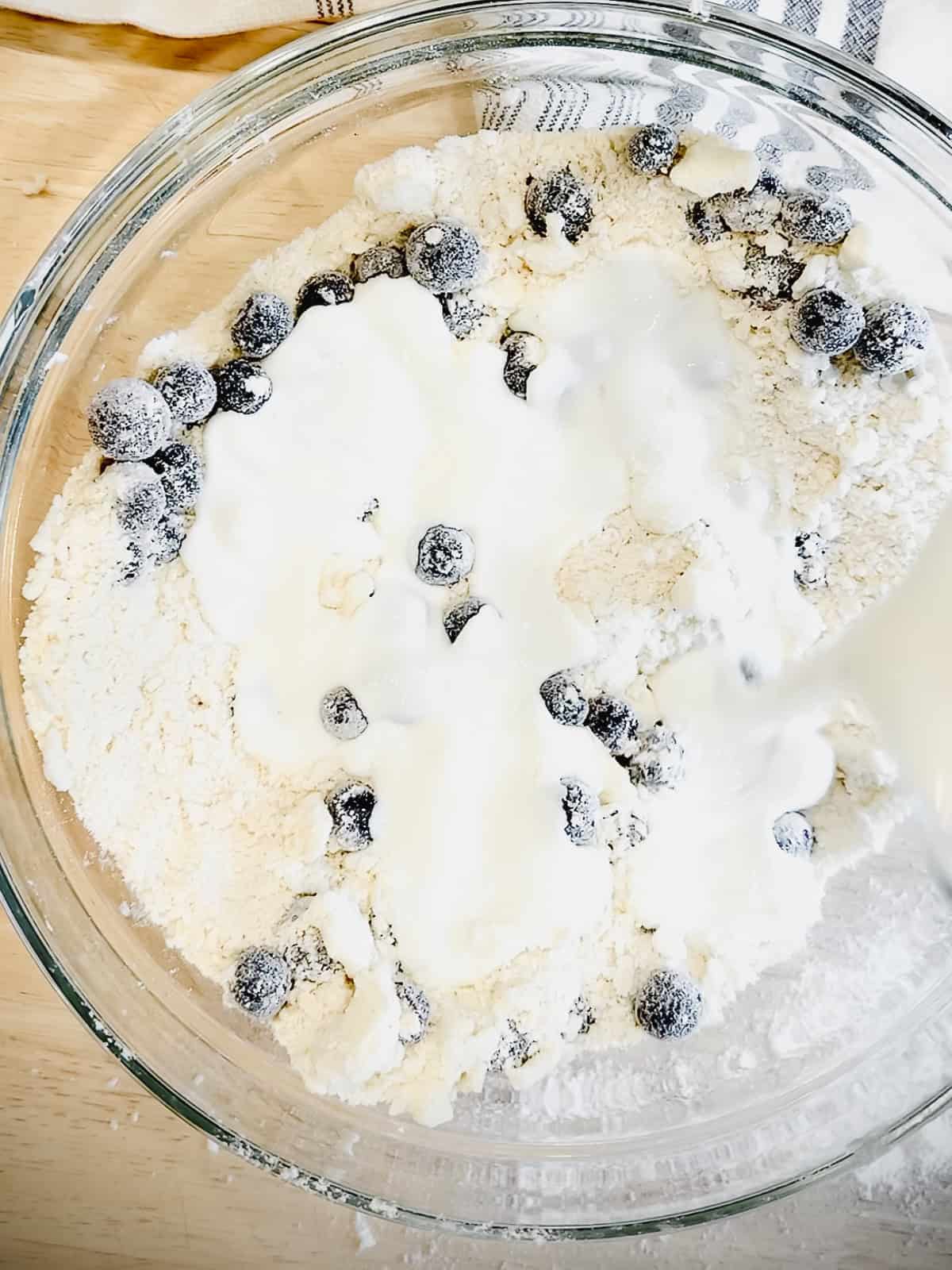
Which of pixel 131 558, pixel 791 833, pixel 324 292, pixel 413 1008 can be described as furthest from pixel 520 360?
pixel 413 1008

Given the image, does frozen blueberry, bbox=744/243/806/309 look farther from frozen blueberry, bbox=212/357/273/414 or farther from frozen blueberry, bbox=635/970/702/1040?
frozen blueberry, bbox=635/970/702/1040

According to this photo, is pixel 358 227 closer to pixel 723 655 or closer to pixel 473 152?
pixel 473 152

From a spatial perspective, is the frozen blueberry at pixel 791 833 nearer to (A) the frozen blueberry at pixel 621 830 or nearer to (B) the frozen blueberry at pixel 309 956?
(A) the frozen blueberry at pixel 621 830

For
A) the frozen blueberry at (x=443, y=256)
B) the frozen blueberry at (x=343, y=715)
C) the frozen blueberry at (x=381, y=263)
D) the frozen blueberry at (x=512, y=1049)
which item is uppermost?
the frozen blueberry at (x=443, y=256)

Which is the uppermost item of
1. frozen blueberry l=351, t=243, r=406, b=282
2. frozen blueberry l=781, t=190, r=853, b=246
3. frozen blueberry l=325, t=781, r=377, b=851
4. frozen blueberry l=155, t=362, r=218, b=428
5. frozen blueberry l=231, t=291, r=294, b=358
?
frozen blueberry l=781, t=190, r=853, b=246

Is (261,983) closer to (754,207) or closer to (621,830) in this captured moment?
(621,830)

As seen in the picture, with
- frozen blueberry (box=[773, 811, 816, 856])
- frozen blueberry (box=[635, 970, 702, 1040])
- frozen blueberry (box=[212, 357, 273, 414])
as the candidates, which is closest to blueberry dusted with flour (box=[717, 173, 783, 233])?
frozen blueberry (box=[212, 357, 273, 414])

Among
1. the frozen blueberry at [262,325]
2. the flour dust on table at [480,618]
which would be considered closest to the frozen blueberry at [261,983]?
the flour dust on table at [480,618]
